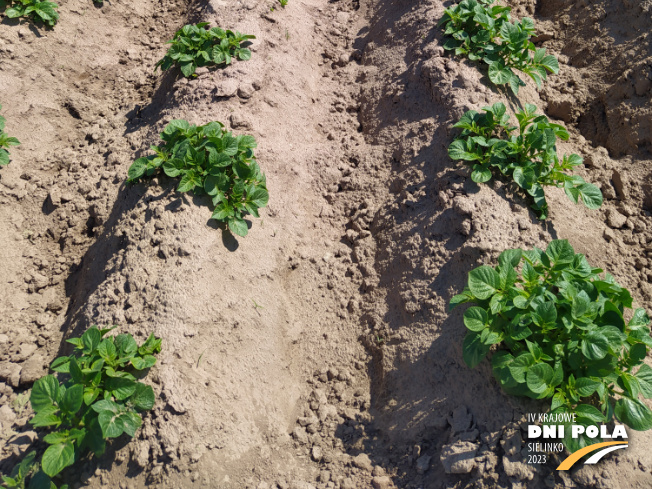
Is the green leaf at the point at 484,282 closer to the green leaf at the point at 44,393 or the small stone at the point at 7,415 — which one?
the green leaf at the point at 44,393

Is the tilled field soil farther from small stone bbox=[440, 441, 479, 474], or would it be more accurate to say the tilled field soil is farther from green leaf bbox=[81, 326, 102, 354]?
green leaf bbox=[81, 326, 102, 354]

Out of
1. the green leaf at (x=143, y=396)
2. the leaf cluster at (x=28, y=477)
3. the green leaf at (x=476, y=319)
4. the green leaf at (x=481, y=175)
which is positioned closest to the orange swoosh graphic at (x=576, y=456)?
the green leaf at (x=476, y=319)

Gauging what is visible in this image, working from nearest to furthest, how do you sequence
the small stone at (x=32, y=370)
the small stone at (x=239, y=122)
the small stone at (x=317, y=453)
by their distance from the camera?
1. the small stone at (x=317, y=453)
2. the small stone at (x=32, y=370)
3. the small stone at (x=239, y=122)

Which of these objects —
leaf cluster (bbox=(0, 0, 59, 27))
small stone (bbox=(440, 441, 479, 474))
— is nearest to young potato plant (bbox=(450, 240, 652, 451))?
small stone (bbox=(440, 441, 479, 474))

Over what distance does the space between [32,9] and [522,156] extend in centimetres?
451

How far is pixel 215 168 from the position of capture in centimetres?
321

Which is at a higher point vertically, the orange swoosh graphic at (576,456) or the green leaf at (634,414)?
the green leaf at (634,414)

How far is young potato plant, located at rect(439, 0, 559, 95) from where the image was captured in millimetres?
3549

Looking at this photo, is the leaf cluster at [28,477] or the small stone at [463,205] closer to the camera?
the leaf cluster at [28,477]

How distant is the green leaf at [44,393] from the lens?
98.5 inches

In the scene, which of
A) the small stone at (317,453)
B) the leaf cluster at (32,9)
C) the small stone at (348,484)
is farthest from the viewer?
the leaf cluster at (32,9)

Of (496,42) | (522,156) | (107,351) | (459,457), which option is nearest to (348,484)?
(459,457)

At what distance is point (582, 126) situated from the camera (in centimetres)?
391

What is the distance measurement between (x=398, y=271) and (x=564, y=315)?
3.50ft
